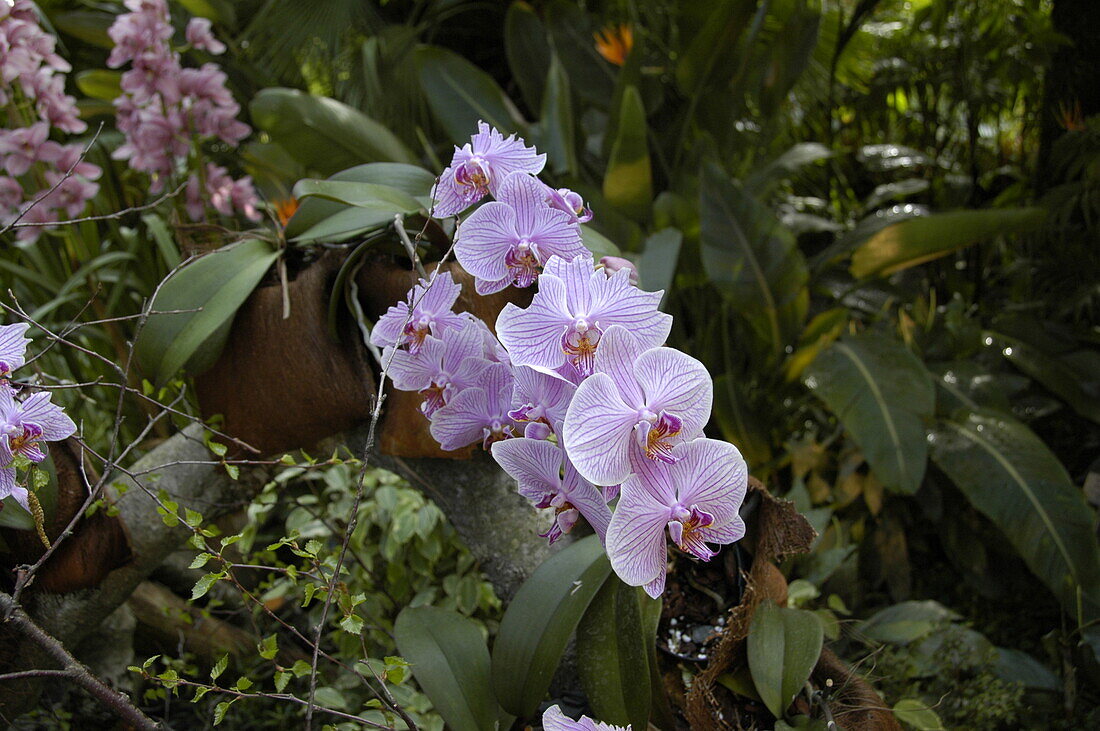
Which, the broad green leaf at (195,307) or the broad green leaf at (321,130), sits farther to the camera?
the broad green leaf at (321,130)

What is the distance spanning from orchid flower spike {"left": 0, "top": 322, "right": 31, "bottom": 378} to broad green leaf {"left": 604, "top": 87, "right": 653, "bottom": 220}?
4.60ft

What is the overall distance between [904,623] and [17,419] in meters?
1.19

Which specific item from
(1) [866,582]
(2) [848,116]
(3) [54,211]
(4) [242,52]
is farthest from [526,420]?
(2) [848,116]

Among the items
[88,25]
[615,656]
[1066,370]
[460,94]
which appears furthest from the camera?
[460,94]

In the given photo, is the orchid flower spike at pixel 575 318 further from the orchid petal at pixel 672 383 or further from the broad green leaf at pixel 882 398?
the broad green leaf at pixel 882 398

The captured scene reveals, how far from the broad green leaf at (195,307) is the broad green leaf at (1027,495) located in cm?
148

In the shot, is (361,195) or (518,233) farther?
(361,195)

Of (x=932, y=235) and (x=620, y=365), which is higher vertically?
(x=620, y=365)

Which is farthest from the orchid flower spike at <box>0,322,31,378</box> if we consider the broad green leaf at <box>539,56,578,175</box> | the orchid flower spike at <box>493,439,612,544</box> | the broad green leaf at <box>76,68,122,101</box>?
the broad green leaf at <box>539,56,578,175</box>

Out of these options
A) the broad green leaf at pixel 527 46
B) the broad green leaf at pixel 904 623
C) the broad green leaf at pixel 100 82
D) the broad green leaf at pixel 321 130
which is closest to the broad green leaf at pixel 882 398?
the broad green leaf at pixel 904 623

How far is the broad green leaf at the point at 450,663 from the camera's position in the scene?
2.48ft

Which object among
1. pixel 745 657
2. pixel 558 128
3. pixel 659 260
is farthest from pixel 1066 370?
pixel 745 657

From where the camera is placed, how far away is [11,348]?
0.64 metres

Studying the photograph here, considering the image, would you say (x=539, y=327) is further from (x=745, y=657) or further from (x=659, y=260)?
(x=659, y=260)
